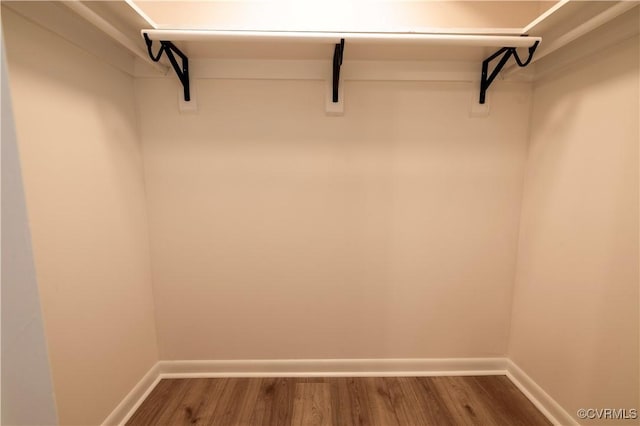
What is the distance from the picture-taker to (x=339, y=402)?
4.74 ft

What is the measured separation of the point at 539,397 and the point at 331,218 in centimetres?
148

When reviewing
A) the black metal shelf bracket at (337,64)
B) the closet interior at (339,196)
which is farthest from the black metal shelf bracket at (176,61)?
the black metal shelf bracket at (337,64)

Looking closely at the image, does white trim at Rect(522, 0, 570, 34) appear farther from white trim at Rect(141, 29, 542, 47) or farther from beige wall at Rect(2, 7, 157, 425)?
beige wall at Rect(2, 7, 157, 425)

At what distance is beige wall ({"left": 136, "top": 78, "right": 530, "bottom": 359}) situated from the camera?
1.50 metres

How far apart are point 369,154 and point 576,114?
37.9 inches

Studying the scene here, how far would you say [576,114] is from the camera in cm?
124

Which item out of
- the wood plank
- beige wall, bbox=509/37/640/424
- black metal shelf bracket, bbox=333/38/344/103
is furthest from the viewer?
the wood plank

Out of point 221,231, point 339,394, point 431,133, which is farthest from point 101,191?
point 431,133

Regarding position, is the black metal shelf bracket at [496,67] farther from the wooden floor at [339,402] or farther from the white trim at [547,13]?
the wooden floor at [339,402]

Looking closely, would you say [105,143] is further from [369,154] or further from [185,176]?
[369,154]

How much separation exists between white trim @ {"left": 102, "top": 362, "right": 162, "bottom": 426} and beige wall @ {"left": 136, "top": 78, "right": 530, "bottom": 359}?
13cm

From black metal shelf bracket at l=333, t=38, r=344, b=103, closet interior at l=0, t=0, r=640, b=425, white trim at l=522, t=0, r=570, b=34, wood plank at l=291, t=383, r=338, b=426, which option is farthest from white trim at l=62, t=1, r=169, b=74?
wood plank at l=291, t=383, r=338, b=426

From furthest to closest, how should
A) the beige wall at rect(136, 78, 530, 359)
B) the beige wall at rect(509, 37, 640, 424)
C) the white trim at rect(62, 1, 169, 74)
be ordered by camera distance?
the beige wall at rect(136, 78, 530, 359), the beige wall at rect(509, 37, 640, 424), the white trim at rect(62, 1, 169, 74)

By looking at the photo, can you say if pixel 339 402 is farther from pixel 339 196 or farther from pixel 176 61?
pixel 176 61
